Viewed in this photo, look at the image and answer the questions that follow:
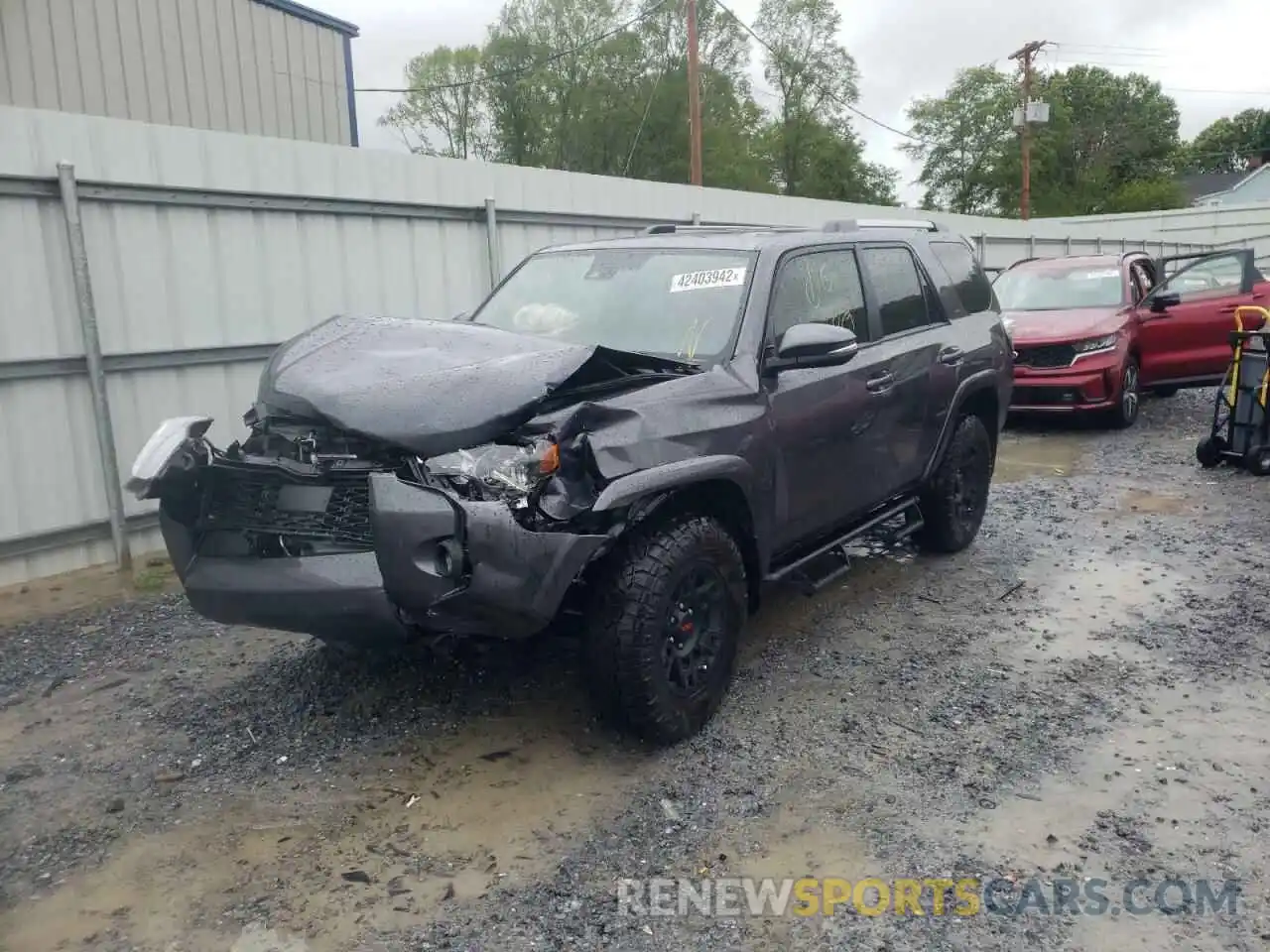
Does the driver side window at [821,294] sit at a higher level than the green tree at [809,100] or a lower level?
lower

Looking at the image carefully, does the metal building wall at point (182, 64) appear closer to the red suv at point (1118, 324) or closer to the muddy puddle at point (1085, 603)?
the red suv at point (1118, 324)

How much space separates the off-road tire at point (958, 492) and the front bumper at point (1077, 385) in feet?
13.8

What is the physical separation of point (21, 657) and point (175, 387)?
2114 millimetres

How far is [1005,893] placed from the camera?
279 cm

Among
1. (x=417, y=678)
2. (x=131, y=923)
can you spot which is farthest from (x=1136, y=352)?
(x=131, y=923)

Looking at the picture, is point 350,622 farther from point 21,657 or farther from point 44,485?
point 44,485

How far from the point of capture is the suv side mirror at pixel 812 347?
12.6ft

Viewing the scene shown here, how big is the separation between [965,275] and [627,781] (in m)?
3.89

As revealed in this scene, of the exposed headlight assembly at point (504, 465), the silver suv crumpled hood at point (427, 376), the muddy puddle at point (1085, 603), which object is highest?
the silver suv crumpled hood at point (427, 376)

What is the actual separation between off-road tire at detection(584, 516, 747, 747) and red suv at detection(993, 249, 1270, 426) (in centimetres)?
736

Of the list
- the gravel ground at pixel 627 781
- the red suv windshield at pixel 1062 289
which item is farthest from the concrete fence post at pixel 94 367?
the red suv windshield at pixel 1062 289

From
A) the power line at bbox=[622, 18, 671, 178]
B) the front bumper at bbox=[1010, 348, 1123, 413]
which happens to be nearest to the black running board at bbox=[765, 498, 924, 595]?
the front bumper at bbox=[1010, 348, 1123, 413]

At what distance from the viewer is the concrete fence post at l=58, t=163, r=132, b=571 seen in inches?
223

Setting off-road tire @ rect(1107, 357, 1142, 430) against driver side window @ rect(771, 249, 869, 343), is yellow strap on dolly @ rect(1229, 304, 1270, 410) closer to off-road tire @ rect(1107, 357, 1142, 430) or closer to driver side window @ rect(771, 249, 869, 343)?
off-road tire @ rect(1107, 357, 1142, 430)
